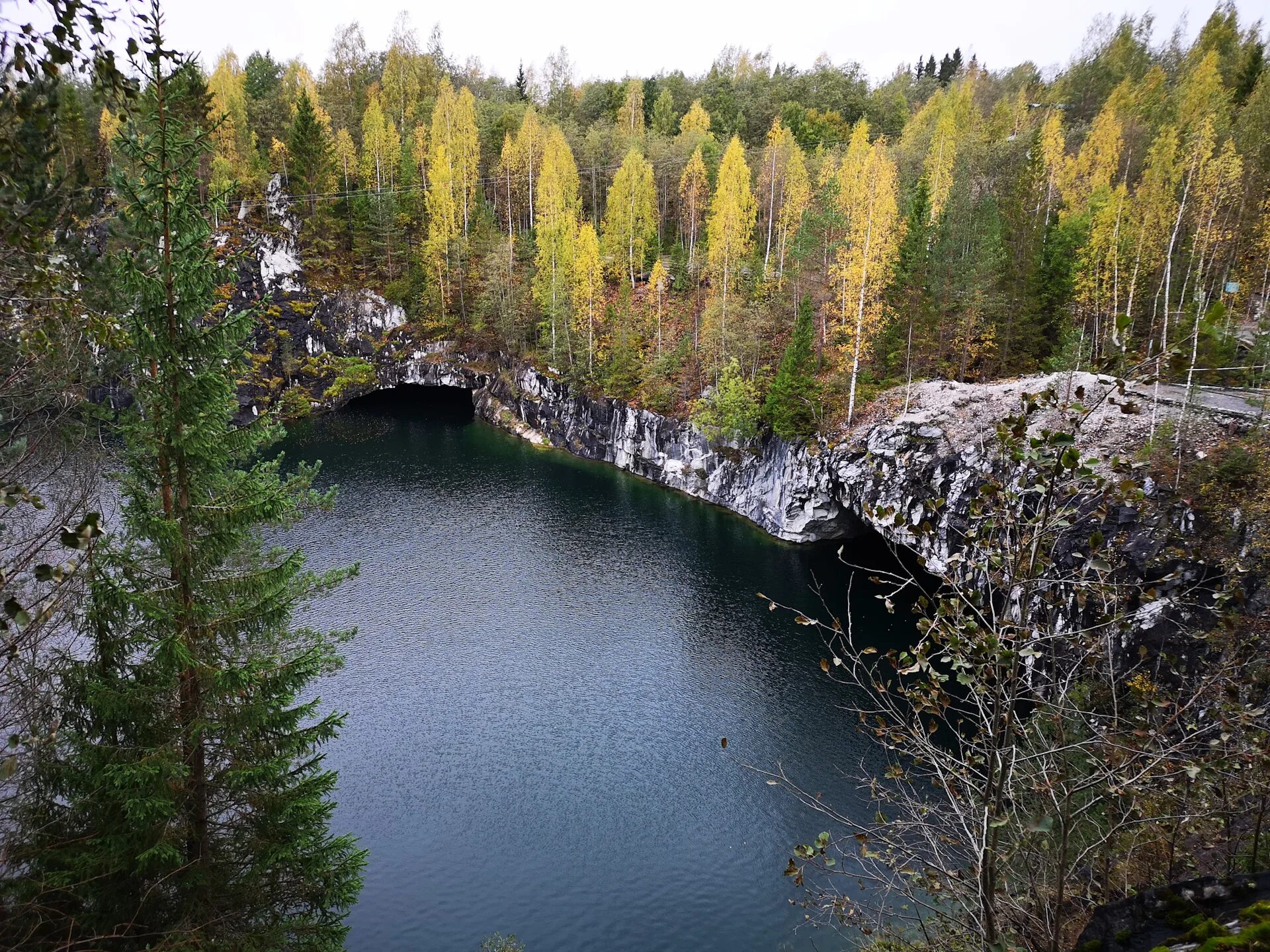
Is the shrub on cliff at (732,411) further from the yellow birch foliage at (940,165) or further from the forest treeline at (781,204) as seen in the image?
the yellow birch foliage at (940,165)

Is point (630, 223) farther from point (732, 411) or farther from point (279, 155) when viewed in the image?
point (279, 155)

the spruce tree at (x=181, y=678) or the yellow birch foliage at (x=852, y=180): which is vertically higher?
the yellow birch foliage at (x=852, y=180)

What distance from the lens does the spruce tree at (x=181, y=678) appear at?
7.90 m

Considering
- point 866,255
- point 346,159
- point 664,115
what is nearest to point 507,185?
point 346,159

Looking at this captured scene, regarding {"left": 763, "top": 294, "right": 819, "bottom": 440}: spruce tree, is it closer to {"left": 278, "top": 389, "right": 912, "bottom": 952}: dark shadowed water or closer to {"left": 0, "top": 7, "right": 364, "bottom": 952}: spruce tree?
{"left": 278, "top": 389, "right": 912, "bottom": 952}: dark shadowed water

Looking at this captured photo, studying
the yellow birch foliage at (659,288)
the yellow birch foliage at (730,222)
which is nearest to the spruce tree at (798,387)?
the yellow birch foliage at (730,222)

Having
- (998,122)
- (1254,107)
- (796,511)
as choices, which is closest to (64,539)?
(796,511)

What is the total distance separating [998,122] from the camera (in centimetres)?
4712

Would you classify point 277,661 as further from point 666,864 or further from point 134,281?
point 666,864

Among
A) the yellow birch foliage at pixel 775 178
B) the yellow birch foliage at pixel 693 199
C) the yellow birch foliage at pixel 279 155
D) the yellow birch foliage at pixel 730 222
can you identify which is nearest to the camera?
the yellow birch foliage at pixel 730 222

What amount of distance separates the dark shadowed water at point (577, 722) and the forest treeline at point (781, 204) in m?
10.0

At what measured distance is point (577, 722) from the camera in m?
20.1

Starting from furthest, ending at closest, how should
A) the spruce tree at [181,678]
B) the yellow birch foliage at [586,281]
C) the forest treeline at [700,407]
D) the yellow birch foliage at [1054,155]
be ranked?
the yellow birch foliage at [586,281]
the yellow birch foliage at [1054,155]
the spruce tree at [181,678]
the forest treeline at [700,407]

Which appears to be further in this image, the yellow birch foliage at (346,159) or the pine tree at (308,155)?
the yellow birch foliage at (346,159)
